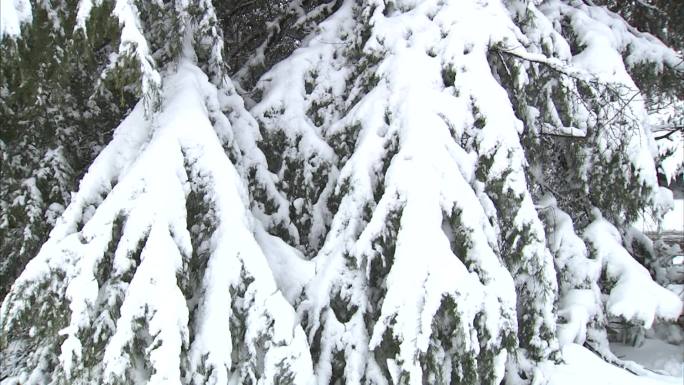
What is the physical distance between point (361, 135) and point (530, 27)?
151 centimetres

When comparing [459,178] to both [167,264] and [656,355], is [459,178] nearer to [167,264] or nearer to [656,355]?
[167,264]

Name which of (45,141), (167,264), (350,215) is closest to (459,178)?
(350,215)

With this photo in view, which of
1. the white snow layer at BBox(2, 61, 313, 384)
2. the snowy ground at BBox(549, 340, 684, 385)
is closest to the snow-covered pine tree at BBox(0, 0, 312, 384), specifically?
the white snow layer at BBox(2, 61, 313, 384)

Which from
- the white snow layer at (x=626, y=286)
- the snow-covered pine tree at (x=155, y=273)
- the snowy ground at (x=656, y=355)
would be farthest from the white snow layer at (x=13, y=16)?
the snowy ground at (x=656, y=355)

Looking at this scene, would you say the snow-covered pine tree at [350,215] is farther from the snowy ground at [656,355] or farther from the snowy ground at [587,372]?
the snowy ground at [656,355]

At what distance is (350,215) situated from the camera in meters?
2.92

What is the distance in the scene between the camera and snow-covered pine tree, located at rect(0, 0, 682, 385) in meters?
2.48

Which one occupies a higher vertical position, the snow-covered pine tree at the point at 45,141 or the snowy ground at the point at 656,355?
the snow-covered pine tree at the point at 45,141

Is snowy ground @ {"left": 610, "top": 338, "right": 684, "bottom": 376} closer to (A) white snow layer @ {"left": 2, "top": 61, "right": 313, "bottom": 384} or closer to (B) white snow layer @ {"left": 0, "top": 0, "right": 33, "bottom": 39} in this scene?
(A) white snow layer @ {"left": 2, "top": 61, "right": 313, "bottom": 384}

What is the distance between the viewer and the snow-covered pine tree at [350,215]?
2.48 m

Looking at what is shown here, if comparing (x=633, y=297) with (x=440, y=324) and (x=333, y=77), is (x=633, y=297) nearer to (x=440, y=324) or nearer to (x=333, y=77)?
(x=440, y=324)

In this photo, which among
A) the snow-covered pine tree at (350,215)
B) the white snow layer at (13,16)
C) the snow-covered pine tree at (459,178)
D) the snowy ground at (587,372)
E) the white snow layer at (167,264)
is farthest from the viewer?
the snowy ground at (587,372)

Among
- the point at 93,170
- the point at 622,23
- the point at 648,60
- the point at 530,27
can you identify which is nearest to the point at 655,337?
the point at 648,60

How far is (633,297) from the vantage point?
3537 mm
